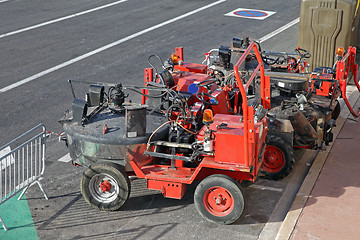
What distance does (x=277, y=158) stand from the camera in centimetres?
941

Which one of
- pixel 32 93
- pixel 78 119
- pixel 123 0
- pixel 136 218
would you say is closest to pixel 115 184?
pixel 136 218

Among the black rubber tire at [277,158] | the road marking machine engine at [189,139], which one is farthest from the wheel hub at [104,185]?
the black rubber tire at [277,158]

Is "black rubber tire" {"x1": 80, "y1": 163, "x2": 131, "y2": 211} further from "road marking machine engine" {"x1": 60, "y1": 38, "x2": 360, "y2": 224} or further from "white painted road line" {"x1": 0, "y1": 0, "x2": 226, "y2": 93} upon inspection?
"white painted road line" {"x1": 0, "y1": 0, "x2": 226, "y2": 93}

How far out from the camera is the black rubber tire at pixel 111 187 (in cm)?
809

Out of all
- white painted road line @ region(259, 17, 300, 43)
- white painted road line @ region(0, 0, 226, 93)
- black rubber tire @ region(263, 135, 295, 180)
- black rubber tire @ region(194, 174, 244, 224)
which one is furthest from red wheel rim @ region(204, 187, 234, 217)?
white painted road line @ region(259, 17, 300, 43)

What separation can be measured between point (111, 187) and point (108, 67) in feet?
25.6

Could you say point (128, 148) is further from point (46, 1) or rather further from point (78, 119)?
point (46, 1)

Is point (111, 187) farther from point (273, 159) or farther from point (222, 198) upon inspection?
point (273, 159)

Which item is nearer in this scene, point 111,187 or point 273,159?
point 111,187

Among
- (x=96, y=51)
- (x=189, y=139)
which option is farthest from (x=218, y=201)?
(x=96, y=51)

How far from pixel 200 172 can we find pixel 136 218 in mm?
1200

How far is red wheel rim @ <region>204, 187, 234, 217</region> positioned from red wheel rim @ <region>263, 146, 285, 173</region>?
Result: 5.47 feet

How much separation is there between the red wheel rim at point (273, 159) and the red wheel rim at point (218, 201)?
1.67 metres

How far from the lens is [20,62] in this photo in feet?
52.3
